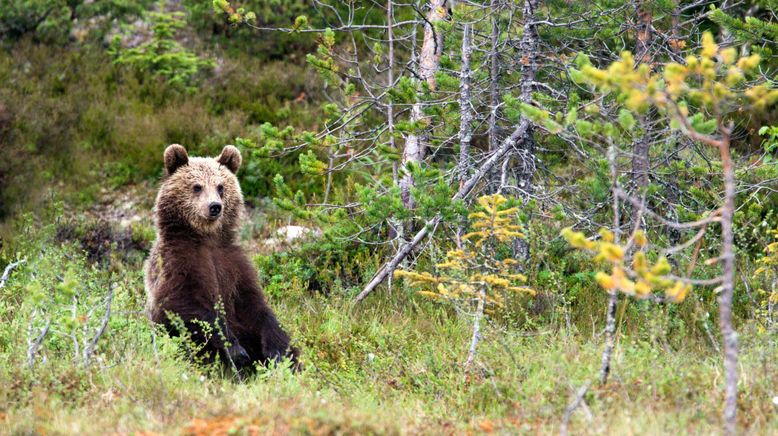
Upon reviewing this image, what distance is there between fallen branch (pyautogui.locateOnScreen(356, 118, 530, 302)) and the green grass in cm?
71

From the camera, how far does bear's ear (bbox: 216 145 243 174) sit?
721cm

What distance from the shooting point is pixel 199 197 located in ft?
22.3

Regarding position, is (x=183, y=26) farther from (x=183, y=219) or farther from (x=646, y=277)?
(x=646, y=277)

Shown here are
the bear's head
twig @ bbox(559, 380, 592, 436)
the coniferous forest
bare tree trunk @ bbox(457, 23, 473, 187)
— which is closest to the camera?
twig @ bbox(559, 380, 592, 436)

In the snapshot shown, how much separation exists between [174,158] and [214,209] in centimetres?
66

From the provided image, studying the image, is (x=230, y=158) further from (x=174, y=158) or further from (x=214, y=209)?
(x=214, y=209)

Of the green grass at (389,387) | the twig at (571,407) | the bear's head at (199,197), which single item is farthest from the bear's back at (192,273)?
the twig at (571,407)

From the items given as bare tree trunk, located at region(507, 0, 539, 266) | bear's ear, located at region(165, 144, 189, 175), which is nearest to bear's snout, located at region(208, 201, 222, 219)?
bear's ear, located at region(165, 144, 189, 175)

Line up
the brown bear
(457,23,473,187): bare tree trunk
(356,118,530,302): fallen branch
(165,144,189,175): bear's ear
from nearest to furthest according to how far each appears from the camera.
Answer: the brown bear
(165,144,189,175): bear's ear
(356,118,530,302): fallen branch
(457,23,473,187): bare tree trunk

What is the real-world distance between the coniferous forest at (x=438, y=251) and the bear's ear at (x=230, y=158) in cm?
2

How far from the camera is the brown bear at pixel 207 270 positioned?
20.7ft

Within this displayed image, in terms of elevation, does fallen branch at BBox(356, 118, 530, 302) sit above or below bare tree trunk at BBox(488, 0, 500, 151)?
below

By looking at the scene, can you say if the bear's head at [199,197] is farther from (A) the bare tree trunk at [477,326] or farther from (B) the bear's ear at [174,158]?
(A) the bare tree trunk at [477,326]

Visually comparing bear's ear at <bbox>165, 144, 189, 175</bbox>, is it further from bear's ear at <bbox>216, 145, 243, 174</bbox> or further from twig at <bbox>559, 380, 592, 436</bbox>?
twig at <bbox>559, 380, 592, 436</bbox>
